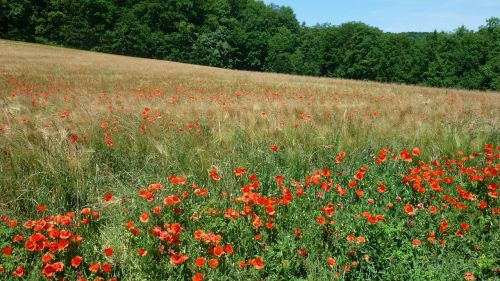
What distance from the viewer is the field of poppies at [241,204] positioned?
2.60 metres

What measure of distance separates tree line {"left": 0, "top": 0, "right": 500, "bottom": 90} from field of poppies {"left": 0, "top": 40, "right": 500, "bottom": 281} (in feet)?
151

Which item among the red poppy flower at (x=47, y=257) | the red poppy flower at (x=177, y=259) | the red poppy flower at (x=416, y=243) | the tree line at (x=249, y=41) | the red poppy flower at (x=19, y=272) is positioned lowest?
the red poppy flower at (x=19, y=272)

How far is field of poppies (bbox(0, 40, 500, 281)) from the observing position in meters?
2.60

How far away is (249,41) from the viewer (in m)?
65.2

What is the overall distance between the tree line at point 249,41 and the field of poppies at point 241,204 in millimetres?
45910

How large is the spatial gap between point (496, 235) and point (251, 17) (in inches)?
2852

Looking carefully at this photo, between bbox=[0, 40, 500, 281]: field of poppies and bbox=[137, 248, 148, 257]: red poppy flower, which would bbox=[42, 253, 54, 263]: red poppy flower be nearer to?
bbox=[0, 40, 500, 281]: field of poppies

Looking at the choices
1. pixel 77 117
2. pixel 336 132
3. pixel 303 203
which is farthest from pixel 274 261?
pixel 77 117

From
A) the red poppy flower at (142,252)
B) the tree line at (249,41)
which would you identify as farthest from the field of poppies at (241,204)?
the tree line at (249,41)

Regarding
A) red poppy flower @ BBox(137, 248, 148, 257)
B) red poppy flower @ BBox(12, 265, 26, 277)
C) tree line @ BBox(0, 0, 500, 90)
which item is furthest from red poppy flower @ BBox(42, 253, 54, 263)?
tree line @ BBox(0, 0, 500, 90)

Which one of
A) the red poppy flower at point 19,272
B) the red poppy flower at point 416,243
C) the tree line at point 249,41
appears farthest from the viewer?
the tree line at point 249,41

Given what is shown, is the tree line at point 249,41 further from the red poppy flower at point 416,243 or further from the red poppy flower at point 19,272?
the red poppy flower at point 19,272

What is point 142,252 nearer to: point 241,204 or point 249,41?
point 241,204

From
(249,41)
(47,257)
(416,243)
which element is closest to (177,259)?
(47,257)
